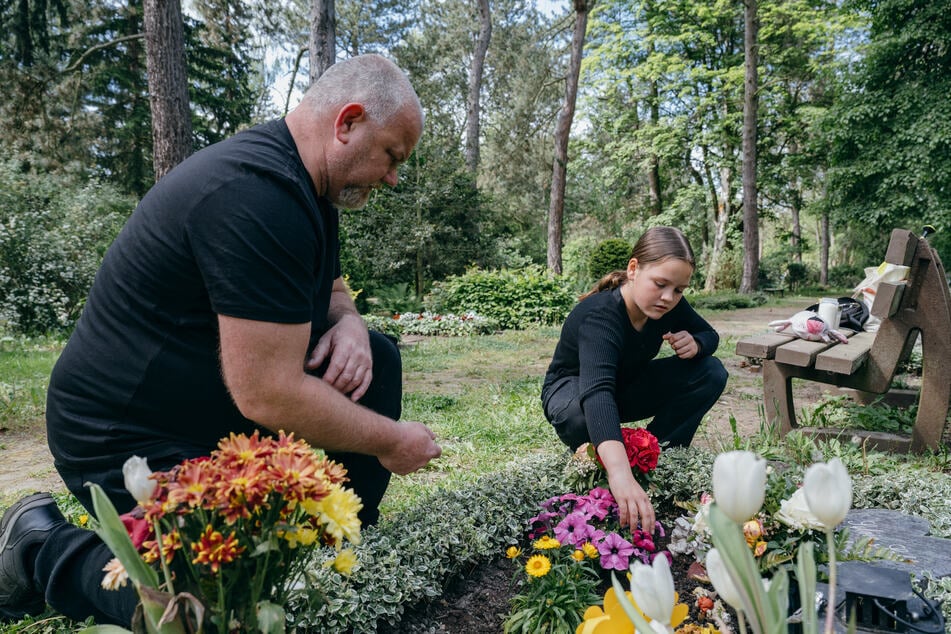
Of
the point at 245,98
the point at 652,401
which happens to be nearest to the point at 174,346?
the point at 652,401

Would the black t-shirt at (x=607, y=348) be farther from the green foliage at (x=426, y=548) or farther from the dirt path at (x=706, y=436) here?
the dirt path at (x=706, y=436)

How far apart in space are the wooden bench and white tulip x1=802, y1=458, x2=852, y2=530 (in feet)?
9.35

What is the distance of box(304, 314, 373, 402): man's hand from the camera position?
1.82m

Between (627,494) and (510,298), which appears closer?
(627,494)

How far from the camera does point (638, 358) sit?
2889 mm

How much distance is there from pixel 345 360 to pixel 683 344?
1.70 meters

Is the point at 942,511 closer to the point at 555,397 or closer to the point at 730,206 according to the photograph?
the point at 555,397

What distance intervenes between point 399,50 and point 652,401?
23672 millimetres

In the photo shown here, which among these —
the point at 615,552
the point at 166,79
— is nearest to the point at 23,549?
the point at 615,552

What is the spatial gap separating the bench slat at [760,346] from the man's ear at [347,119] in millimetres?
2702

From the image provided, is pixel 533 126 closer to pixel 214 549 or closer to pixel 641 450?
pixel 641 450

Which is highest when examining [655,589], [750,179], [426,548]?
[750,179]

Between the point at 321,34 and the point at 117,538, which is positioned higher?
the point at 321,34

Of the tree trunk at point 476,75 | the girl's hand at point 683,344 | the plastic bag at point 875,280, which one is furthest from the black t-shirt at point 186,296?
the tree trunk at point 476,75
